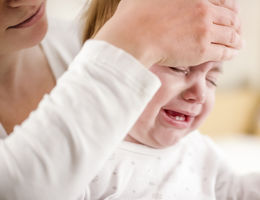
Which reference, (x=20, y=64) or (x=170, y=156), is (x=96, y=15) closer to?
(x=20, y=64)

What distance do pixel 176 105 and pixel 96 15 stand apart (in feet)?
0.81

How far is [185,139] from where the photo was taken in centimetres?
83

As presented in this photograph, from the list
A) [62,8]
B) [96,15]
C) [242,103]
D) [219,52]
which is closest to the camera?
[219,52]

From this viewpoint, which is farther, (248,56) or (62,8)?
(248,56)

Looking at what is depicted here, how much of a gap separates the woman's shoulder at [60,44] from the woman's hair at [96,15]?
71 millimetres

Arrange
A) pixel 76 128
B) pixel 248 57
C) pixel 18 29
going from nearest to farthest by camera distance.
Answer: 1. pixel 76 128
2. pixel 18 29
3. pixel 248 57

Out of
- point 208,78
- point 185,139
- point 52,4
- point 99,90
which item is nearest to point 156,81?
point 99,90

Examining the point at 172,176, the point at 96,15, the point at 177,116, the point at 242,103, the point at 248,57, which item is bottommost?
the point at 242,103

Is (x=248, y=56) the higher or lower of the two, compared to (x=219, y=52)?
lower

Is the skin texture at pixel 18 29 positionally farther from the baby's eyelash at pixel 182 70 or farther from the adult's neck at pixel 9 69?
the baby's eyelash at pixel 182 70

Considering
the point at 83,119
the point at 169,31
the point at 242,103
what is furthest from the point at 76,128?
the point at 242,103

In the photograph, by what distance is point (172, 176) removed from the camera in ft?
2.42

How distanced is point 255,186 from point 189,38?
1.64 ft

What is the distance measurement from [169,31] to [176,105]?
0.26m
